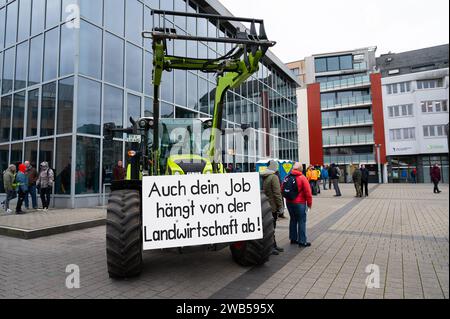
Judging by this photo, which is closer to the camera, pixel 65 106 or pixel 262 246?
pixel 262 246

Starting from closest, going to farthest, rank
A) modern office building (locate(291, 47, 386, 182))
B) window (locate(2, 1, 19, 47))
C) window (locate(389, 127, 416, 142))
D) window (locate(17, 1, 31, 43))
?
window (locate(17, 1, 31, 43)) → window (locate(2, 1, 19, 47)) → window (locate(389, 127, 416, 142)) → modern office building (locate(291, 47, 386, 182))

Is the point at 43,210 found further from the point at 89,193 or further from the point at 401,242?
the point at 401,242

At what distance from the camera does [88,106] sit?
39.7 feet

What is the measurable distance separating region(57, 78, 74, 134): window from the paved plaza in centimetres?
565

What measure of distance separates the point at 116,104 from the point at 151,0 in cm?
643

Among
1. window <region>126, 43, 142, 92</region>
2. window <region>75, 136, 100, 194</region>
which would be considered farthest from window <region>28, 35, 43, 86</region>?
window <region>75, 136, 100, 194</region>

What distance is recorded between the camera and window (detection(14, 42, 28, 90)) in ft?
45.3

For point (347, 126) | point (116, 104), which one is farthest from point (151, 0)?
point (347, 126)

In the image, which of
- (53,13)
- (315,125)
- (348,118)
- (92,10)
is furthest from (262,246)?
(315,125)

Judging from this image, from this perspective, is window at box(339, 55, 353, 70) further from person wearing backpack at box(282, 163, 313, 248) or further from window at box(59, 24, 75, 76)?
person wearing backpack at box(282, 163, 313, 248)

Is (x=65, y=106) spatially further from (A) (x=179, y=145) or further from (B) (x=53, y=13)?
(A) (x=179, y=145)

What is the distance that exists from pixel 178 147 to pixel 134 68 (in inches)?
419

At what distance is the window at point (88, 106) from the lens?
11789mm

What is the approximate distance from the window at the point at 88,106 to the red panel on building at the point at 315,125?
37.6 metres
